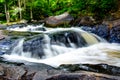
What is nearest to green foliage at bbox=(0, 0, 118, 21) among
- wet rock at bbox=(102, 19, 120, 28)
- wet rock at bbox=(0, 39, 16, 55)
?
wet rock at bbox=(102, 19, 120, 28)

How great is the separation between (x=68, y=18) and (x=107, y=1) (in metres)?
3.00

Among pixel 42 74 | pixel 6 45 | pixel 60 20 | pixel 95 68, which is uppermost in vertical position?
pixel 42 74

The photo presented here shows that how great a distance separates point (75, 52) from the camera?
10352mm

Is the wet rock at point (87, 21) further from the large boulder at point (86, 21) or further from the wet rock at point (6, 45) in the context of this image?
the wet rock at point (6, 45)

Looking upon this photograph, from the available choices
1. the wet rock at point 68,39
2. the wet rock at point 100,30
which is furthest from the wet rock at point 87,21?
the wet rock at point 68,39

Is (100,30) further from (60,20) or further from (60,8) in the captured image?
(60,8)

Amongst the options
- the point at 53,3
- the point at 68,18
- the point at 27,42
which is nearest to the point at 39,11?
the point at 53,3

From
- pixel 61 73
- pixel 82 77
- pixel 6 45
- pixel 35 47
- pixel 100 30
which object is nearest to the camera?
pixel 82 77

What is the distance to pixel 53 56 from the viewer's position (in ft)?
32.3

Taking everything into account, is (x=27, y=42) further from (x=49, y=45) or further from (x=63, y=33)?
(x=63, y=33)

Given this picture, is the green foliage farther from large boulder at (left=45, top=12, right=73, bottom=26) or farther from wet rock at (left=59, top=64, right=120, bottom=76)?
wet rock at (left=59, top=64, right=120, bottom=76)

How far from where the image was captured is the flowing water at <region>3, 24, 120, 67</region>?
8875 mm

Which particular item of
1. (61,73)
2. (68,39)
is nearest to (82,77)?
(61,73)

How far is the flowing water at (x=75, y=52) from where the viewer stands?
8.88 meters
